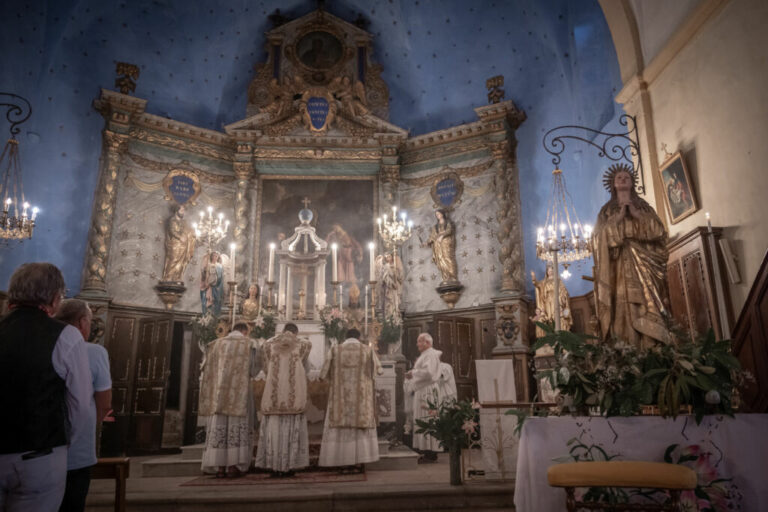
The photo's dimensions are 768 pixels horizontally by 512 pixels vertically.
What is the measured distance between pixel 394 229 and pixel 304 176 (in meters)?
2.95

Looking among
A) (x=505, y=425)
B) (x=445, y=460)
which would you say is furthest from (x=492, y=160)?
(x=505, y=425)

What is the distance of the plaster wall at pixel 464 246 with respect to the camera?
12180 mm

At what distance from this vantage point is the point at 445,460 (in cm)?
881

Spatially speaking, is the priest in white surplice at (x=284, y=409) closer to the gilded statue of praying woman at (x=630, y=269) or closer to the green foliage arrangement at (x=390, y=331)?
the green foliage arrangement at (x=390, y=331)

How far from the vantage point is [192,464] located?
7.44 m

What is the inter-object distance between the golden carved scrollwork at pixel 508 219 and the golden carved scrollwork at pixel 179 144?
643cm

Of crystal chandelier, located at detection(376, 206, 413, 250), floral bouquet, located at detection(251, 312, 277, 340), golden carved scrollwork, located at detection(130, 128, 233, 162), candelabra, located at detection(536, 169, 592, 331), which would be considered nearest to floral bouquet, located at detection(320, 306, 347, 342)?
floral bouquet, located at detection(251, 312, 277, 340)

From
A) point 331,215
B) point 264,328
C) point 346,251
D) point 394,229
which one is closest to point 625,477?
point 264,328

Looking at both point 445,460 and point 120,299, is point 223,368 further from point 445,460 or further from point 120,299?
point 120,299

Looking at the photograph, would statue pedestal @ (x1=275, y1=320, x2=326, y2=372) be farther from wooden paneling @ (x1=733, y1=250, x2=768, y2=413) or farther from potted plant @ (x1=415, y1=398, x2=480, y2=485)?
wooden paneling @ (x1=733, y1=250, x2=768, y2=413)

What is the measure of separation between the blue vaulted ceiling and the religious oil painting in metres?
2.34

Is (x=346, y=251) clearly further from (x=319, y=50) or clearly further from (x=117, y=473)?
(x=117, y=473)

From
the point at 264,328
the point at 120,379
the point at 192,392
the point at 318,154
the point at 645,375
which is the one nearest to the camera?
the point at 645,375

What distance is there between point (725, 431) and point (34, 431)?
3.84 m
